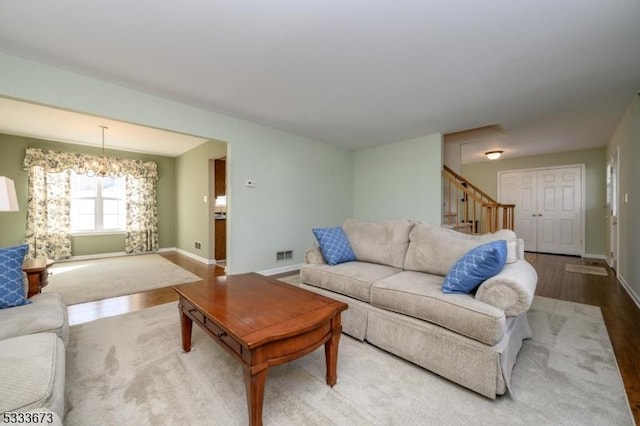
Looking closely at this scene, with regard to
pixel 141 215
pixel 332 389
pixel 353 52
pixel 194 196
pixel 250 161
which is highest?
pixel 353 52

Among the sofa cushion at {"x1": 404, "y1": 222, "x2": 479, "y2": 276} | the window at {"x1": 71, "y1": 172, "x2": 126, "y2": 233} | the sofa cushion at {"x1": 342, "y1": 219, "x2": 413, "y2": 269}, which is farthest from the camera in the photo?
the window at {"x1": 71, "y1": 172, "x2": 126, "y2": 233}

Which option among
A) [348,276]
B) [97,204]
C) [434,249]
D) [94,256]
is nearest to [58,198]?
[97,204]

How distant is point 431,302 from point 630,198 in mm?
3526

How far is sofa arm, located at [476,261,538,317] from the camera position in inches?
61.4

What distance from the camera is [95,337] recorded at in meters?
2.23

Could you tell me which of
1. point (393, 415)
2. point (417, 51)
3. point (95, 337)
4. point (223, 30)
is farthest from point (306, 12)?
point (95, 337)

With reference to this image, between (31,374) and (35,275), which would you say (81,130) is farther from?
(31,374)

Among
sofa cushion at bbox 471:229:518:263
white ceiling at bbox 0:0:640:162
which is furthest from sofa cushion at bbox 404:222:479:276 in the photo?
white ceiling at bbox 0:0:640:162

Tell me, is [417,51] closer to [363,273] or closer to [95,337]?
[363,273]

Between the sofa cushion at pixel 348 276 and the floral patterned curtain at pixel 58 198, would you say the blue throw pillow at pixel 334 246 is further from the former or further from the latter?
the floral patterned curtain at pixel 58 198

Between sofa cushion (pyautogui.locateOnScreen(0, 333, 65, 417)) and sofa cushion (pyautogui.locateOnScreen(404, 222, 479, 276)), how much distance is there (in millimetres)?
2448

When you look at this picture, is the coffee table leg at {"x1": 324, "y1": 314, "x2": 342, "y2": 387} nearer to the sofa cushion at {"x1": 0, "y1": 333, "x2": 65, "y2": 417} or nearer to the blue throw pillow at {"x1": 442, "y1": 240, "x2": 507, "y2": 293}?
the blue throw pillow at {"x1": 442, "y1": 240, "x2": 507, "y2": 293}

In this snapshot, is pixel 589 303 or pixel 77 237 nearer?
pixel 589 303

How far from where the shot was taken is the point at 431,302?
1796mm
